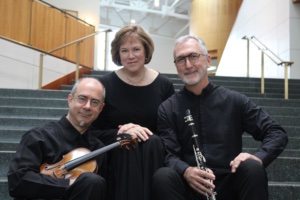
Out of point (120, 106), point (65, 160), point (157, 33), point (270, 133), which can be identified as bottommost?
point (65, 160)

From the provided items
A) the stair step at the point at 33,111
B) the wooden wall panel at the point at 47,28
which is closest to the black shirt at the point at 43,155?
the stair step at the point at 33,111

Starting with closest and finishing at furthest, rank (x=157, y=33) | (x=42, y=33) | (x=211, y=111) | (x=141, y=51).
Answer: (x=211, y=111) → (x=141, y=51) → (x=42, y=33) → (x=157, y=33)

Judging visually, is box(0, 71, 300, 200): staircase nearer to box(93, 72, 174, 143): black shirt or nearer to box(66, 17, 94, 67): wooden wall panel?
box(93, 72, 174, 143): black shirt

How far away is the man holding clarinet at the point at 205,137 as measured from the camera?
1319mm

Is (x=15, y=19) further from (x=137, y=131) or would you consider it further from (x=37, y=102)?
(x=137, y=131)

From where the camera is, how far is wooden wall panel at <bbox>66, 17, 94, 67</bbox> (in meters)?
6.54

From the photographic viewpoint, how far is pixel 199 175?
1324 mm

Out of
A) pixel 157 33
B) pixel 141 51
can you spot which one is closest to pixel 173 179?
pixel 141 51

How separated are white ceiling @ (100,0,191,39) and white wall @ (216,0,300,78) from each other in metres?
3.72

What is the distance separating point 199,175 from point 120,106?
0.63 m

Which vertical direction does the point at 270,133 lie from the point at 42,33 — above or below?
below

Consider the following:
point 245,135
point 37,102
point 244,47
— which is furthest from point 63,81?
point 245,135

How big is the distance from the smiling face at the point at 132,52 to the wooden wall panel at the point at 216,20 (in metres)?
7.56

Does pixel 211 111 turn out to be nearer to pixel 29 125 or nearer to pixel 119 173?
pixel 119 173
